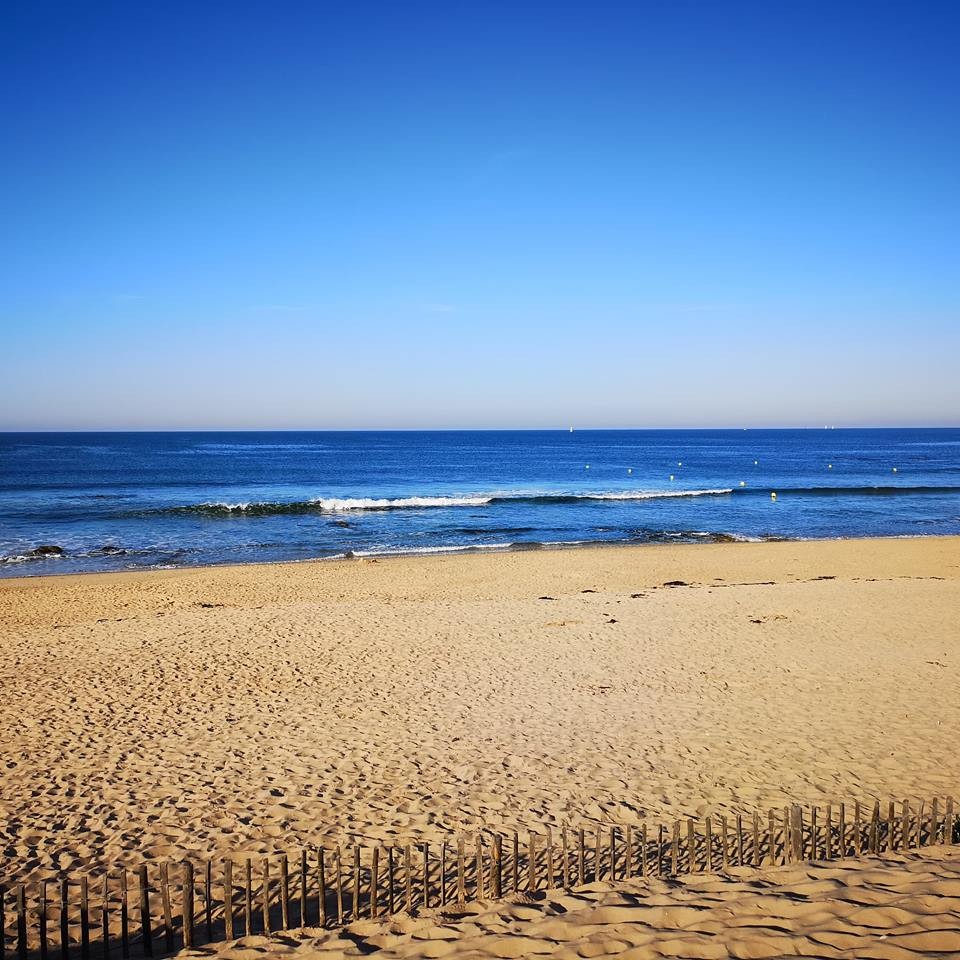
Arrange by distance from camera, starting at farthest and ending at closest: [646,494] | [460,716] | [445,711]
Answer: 1. [646,494]
2. [445,711]
3. [460,716]

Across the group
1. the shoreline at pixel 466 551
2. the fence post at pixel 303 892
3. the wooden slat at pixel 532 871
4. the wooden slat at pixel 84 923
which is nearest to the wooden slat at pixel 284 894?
the fence post at pixel 303 892

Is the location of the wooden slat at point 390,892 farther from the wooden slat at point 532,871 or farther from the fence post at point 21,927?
the fence post at point 21,927

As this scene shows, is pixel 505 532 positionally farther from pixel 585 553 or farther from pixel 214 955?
pixel 214 955

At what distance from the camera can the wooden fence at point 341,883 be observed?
5320mm

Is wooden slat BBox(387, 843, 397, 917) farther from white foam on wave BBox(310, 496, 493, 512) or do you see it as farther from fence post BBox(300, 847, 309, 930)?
white foam on wave BBox(310, 496, 493, 512)

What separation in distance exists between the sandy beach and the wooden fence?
12.8 inches

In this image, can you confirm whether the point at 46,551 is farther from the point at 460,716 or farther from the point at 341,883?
the point at 341,883

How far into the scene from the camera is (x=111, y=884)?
6.32 metres

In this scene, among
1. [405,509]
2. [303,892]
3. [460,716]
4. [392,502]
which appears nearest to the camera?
[303,892]

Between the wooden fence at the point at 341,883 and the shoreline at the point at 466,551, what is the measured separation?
19.9 metres

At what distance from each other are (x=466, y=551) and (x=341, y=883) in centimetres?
2449

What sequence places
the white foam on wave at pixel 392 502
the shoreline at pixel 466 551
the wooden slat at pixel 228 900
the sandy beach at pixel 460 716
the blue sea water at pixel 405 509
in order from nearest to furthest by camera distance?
the wooden slat at pixel 228 900 → the sandy beach at pixel 460 716 → the shoreline at pixel 466 551 → the blue sea water at pixel 405 509 → the white foam on wave at pixel 392 502

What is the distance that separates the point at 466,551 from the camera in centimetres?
3073

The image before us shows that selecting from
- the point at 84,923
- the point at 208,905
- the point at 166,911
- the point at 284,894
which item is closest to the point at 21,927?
the point at 84,923
